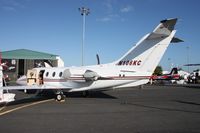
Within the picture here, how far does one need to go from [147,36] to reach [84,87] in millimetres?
6109

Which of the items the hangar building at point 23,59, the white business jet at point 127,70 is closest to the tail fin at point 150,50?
the white business jet at point 127,70

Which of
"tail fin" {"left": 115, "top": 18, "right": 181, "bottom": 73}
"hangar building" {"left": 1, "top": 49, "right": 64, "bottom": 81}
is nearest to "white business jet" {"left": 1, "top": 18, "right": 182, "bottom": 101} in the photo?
"tail fin" {"left": 115, "top": 18, "right": 181, "bottom": 73}

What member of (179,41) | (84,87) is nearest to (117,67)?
(84,87)

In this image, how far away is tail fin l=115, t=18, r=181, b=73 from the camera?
59.8ft

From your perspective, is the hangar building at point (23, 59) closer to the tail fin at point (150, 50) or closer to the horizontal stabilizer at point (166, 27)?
the tail fin at point (150, 50)

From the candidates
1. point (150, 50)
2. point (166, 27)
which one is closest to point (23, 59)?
point (150, 50)

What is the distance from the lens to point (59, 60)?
77.9 m

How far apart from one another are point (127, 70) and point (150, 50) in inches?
84.0

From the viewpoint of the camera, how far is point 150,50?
61.9ft

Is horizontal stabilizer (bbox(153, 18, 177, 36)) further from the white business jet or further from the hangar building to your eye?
the hangar building

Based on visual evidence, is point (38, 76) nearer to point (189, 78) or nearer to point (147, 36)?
point (147, 36)

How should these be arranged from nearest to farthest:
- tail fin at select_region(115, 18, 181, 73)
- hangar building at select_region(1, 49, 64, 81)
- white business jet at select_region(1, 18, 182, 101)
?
tail fin at select_region(115, 18, 181, 73), white business jet at select_region(1, 18, 182, 101), hangar building at select_region(1, 49, 64, 81)

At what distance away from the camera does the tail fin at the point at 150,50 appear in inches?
717

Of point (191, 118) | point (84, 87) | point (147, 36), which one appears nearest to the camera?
point (191, 118)
